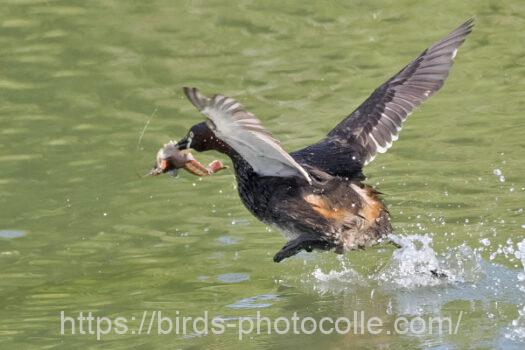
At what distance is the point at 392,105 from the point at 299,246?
153 centimetres

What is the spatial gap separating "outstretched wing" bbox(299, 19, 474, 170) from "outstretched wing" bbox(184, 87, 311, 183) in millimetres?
668

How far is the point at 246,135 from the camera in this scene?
7.58 metres

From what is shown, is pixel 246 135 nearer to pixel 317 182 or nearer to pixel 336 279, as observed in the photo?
pixel 317 182

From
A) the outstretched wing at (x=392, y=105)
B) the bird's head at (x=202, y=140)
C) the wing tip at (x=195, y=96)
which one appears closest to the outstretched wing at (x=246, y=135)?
the wing tip at (x=195, y=96)

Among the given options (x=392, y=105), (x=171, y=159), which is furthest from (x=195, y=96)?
(x=392, y=105)

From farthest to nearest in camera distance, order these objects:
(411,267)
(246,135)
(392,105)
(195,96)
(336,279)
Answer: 1. (392,105)
2. (336,279)
3. (411,267)
4. (246,135)
5. (195,96)

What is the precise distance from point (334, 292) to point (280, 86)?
480 centimetres

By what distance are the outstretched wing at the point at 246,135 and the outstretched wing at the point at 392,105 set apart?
67 centimetres

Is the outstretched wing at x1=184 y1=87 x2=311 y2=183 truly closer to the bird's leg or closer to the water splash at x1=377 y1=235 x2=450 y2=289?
the bird's leg

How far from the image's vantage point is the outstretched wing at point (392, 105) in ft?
29.6

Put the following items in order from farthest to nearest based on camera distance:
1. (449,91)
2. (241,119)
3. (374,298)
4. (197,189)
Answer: (449,91) → (197,189) → (374,298) → (241,119)

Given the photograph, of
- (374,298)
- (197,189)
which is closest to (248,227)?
(197,189)

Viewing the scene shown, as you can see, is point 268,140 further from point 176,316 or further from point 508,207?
point 508,207

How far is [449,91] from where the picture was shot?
12.6 meters
